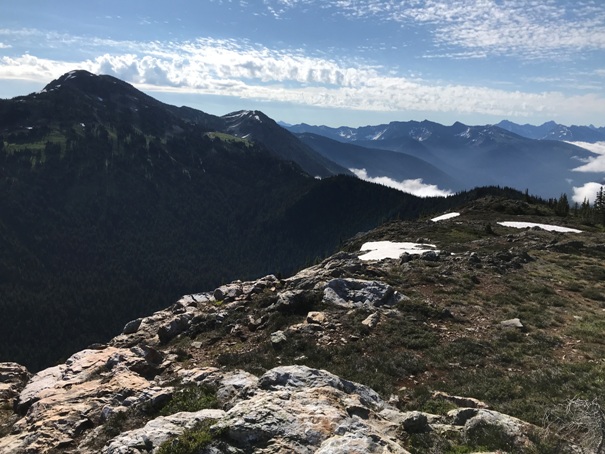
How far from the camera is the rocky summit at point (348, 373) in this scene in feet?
38.9

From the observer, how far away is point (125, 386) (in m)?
18.4

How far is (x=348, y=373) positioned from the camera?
19.6 metres

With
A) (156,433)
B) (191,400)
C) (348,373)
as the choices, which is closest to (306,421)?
(156,433)

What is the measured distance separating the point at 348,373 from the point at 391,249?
37062mm

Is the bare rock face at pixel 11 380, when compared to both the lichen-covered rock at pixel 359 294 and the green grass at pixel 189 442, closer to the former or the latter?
the green grass at pixel 189 442

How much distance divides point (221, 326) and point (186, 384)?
Result: 9322 mm

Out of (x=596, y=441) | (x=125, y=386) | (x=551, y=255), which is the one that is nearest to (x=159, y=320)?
(x=125, y=386)

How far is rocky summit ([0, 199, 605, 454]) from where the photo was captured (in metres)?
11.9

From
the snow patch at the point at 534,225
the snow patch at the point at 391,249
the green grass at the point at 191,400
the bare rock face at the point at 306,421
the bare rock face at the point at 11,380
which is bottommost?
the bare rock face at the point at 11,380

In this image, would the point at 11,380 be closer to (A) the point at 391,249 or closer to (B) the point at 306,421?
(B) the point at 306,421

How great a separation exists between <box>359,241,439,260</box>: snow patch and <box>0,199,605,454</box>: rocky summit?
442 inches

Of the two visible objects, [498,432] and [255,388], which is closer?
[498,432]

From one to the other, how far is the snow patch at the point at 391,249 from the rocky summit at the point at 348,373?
1124 centimetres

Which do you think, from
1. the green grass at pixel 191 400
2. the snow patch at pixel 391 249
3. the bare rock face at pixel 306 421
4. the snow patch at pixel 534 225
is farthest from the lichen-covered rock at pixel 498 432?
the snow patch at pixel 534 225
